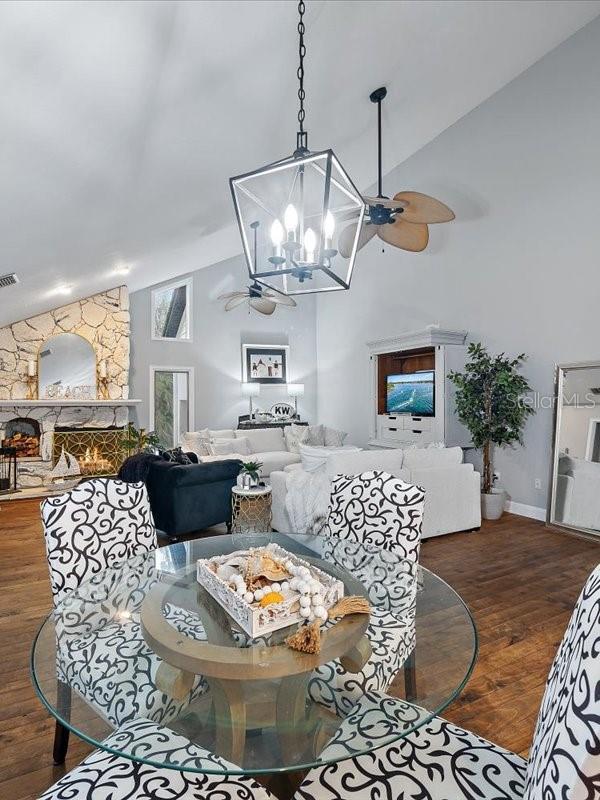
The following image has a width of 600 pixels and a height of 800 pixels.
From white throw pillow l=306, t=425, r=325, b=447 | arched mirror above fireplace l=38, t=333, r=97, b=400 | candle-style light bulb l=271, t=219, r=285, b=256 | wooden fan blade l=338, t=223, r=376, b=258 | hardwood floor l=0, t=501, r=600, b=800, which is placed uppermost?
wooden fan blade l=338, t=223, r=376, b=258

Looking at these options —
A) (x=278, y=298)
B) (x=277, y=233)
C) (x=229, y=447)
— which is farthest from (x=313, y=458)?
(x=278, y=298)

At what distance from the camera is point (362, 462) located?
12.8 feet

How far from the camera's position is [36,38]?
66.3 inches

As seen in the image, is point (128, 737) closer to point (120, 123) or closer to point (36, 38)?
point (36, 38)

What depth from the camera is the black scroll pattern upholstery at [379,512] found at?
1.95m

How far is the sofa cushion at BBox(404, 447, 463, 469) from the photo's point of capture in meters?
4.11

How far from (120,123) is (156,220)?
1.93 meters

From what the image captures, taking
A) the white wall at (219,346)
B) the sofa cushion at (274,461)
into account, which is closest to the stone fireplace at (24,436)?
the white wall at (219,346)

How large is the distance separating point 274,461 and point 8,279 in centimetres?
351

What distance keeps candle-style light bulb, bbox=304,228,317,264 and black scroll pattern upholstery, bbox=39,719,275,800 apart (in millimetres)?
1784

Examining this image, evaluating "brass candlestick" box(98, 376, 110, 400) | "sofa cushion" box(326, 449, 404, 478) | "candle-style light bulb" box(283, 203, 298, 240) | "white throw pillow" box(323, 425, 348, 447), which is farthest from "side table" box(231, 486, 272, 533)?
"brass candlestick" box(98, 376, 110, 400)

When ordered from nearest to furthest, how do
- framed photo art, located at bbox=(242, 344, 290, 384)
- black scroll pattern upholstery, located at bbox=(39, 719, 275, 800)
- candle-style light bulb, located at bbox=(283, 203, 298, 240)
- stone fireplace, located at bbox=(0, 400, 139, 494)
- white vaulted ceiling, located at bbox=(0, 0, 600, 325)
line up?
black scroll pattern upholstery, located at bbox=(39, 719, 275, 800) → white vaulted ceiling, located at bbox=(0, 0, 600, 325) → candle-style light bulb, located at bbox=(283, 203, 298, 240) → stone fireplace, located at bbox=(0, 400, 139, 494) → framed photo art, located at bbox=(242, 344, 290, 384)

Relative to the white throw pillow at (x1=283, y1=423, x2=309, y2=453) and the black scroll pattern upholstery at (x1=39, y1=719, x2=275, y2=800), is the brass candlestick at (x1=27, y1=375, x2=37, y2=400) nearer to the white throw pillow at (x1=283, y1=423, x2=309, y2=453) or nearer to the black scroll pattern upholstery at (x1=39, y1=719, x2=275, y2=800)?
the white throw pillow at (x1=283, y1=423, x2=309, y2=453)

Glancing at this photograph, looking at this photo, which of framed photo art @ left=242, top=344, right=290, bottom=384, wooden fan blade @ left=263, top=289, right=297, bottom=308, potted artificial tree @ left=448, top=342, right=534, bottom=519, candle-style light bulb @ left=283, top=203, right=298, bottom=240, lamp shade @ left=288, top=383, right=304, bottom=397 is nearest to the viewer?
candle-style light bulb @ left=283, top=203, right=298, bottom=240
